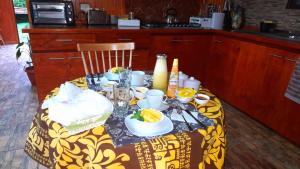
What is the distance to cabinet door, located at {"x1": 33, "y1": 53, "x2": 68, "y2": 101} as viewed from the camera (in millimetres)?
2334

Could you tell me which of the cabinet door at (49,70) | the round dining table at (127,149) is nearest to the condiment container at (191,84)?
the round dining table at (127,149)

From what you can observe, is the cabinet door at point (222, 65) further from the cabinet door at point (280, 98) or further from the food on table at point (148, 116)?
the food on table at point (148, 116)

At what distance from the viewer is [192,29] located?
282 cm

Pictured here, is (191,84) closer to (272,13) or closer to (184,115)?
(184,115)

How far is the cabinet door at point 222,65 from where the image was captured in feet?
8.60

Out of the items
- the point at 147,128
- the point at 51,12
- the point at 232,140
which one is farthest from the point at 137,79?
the point at 51,12

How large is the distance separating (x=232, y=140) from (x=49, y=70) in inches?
79.2

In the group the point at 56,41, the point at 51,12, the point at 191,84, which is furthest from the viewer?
the point at 51,12

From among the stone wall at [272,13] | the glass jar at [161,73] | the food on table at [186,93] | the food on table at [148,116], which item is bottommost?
the food on table at [148,116]

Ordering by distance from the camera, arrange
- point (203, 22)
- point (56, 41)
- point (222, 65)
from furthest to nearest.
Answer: point (203, 22) < point (222, 65) < point (56, 41)

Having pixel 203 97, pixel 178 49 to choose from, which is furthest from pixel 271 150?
Result: pixel 178 49

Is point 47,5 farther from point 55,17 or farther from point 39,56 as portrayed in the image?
point 39,56

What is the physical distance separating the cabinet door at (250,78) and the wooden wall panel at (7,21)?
17.7 feet

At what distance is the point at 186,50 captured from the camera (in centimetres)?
291
